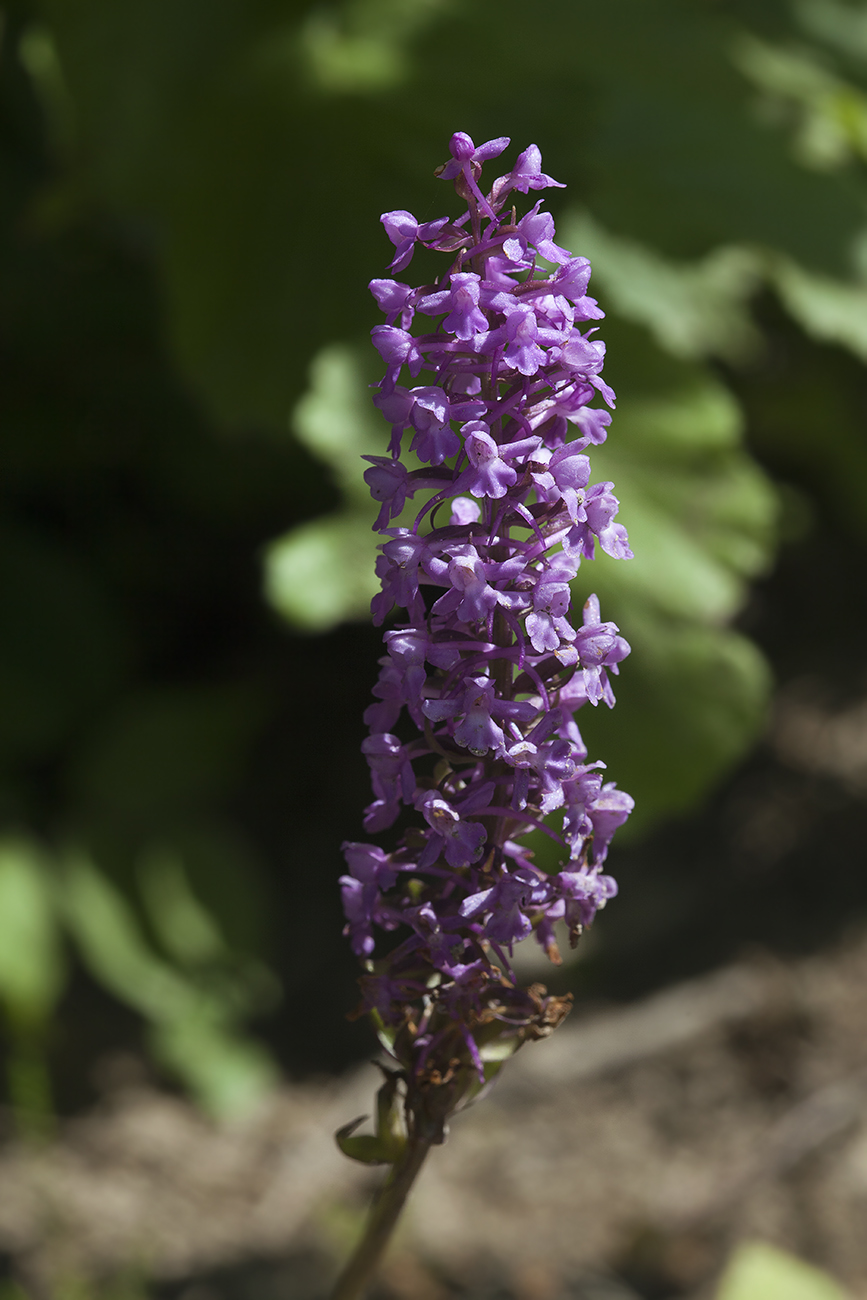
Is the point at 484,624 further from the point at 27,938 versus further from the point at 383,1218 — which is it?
the point at 27,938

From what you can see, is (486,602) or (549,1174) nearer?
(486,602)

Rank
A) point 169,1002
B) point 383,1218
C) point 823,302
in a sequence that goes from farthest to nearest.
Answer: point 169,1002, point 823,302, point 383,1218

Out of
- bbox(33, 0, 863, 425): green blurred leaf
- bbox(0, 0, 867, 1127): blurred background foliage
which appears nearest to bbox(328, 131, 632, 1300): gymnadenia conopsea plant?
bbox(0, 0, 867, 1127): blurred background foliage

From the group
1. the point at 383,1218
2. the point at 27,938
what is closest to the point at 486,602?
the point at 383,1218

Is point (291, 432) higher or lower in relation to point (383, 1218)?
higher

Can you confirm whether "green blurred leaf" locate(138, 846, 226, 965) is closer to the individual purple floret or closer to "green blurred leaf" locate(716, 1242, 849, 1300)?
"green blurred leaf" locate(716, 1242, 849, 1300)

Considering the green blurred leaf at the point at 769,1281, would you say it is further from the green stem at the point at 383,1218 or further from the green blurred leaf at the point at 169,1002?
the green blurred leaf at the point at 169,1002
